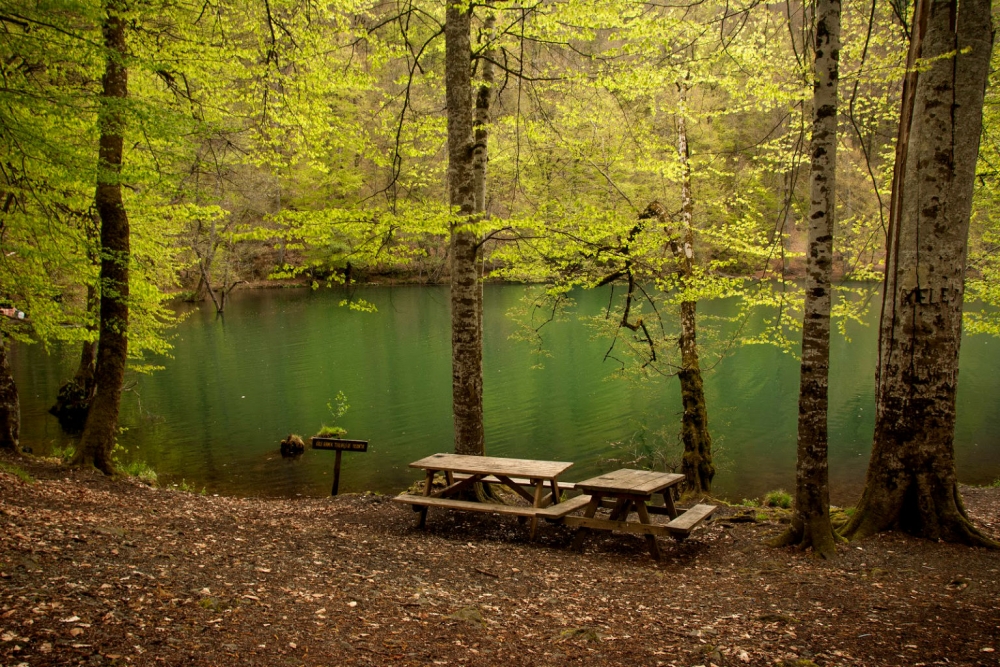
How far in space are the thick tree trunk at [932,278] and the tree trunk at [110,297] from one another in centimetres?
813

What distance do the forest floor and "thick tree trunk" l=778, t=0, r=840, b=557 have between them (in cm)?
42

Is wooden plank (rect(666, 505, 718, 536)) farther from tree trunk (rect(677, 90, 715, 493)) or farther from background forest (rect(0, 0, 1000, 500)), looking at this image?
tree trunk (rect(677, 90, 715, 493))

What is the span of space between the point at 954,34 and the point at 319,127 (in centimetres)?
781

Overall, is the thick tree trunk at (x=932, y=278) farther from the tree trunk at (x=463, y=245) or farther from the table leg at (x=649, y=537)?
the tree trunk at (x=463, y=245)

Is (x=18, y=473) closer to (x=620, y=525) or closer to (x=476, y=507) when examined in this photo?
(x=476, y=507)

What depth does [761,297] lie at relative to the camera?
9562 millimetres

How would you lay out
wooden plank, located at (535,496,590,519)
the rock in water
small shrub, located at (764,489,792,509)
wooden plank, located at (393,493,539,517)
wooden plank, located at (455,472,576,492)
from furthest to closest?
the rock in water
small shrub, located at (764,489,792,509)
wooden plank, located at (455,472,576,492)
wooden plank, located at (393,493,539,517)
wooden plank, located at (535,496,590,519)

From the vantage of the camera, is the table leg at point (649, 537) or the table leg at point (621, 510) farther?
the table leg at point (621, 510)

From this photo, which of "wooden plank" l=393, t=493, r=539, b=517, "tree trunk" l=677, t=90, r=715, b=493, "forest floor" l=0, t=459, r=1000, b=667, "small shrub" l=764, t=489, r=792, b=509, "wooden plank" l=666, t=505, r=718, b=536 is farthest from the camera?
"tree trunk" l=677, t=90, r=715, b=493

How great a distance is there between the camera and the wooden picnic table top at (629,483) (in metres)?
6.30

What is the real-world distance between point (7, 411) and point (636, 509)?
28.1ft

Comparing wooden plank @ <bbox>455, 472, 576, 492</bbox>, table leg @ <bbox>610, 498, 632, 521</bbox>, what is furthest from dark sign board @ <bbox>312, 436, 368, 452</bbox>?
table leg @ <bbox>610, 498, 632, 521</bbox>

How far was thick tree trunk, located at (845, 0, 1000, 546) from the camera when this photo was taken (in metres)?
5.56

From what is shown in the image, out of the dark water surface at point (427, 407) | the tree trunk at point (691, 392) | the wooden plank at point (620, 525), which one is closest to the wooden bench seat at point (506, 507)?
the wooden plank at point (620, 525)
